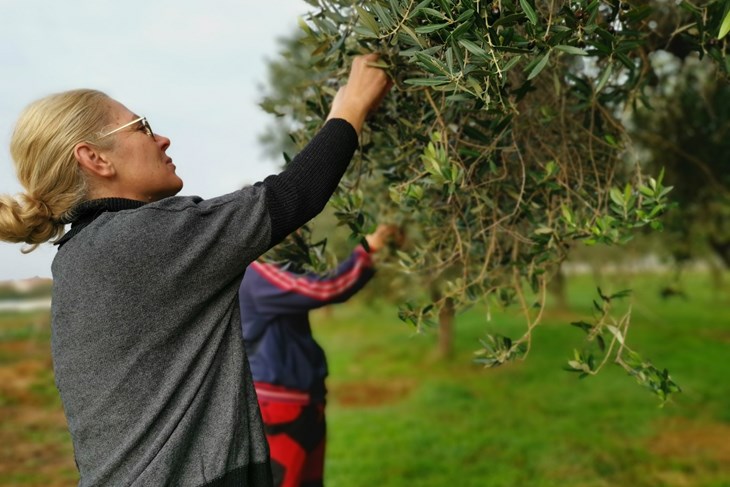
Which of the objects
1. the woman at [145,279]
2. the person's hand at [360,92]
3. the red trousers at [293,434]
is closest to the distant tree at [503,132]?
the person's hand at [360,92]

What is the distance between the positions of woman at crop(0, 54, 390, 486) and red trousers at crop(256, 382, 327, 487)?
1.91 metres

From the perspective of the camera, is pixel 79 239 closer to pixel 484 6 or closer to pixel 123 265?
pixel 123 265

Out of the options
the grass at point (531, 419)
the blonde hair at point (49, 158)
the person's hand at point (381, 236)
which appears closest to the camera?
the blonde hair at point (49, 158)

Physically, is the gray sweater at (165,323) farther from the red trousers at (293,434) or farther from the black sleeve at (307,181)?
the red trousers at (293,434)

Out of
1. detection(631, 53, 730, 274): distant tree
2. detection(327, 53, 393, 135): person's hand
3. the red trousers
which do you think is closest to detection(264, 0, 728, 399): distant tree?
detection(327, 53, 393, 135): person's hand

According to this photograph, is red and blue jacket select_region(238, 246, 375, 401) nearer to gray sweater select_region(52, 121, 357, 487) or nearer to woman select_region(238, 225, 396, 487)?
woman select_region(238, 225, 396, 487)

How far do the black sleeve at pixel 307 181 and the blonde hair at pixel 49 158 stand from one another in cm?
63

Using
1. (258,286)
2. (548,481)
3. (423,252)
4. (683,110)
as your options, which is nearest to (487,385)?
(548,481)

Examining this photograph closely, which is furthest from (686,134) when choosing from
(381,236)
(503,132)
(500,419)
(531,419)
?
(500,419)

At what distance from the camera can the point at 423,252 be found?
9.61 ft

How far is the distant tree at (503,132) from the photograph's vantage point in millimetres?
2135

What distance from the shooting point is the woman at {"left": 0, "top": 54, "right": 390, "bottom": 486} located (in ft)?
6.42

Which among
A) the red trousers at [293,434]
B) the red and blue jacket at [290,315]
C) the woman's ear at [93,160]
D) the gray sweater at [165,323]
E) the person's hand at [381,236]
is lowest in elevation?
the red trousers at [293,434]

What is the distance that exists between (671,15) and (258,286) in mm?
2753
